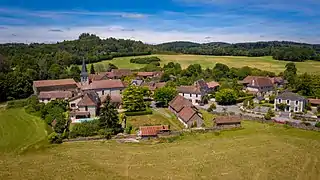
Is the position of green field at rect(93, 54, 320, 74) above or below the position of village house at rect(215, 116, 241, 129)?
above

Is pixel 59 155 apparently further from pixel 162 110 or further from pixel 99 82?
pixel 99 82

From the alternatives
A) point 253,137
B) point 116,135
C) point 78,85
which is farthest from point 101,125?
point 78,85

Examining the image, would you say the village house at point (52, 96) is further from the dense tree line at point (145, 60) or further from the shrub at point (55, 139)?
the dense tree line at point (145, 60)

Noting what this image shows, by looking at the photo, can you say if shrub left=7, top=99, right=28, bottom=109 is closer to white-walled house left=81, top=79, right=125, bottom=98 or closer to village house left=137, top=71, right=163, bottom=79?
white-walled house left=81, top=79, right=125, bottom=98

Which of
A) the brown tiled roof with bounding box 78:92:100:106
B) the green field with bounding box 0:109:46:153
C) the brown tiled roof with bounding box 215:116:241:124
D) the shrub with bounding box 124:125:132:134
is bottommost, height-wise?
the green field with bounding box 0:109:46:153

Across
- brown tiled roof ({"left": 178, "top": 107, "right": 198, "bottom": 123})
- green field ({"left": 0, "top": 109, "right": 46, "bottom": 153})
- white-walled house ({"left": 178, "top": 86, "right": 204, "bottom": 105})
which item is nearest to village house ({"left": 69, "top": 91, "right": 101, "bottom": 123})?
green field ({"left": 0, "top": 109, "right": 46, "bottom": 153})

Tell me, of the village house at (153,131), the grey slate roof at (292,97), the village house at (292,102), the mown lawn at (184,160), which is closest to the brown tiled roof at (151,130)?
the village house at (153,131)
